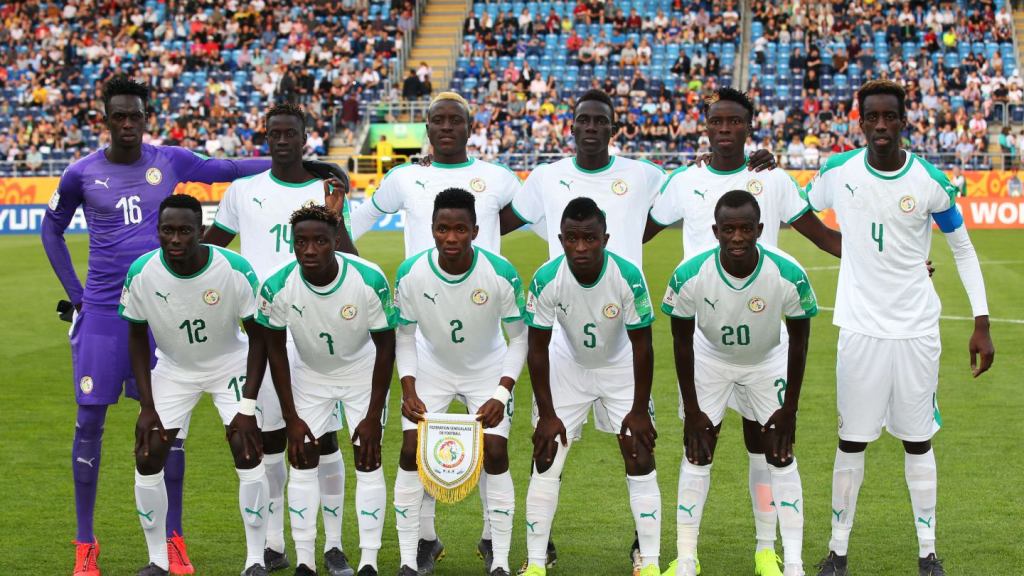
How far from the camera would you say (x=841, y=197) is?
246 inches

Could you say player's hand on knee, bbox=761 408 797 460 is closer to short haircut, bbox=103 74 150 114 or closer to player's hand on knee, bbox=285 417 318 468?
player's hand on knee, bbox=285 417 318 468

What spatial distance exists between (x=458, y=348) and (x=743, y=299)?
4.83 feet

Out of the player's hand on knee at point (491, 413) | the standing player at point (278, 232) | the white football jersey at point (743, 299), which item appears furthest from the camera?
the standing player at point (278, 232)

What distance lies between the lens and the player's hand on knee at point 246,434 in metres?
6.06

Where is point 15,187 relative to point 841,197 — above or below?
below

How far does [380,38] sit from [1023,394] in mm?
29844

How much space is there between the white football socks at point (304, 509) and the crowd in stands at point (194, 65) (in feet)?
89.6

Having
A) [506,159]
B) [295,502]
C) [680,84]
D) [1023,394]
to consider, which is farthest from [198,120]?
[295,502]

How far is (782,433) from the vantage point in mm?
6008

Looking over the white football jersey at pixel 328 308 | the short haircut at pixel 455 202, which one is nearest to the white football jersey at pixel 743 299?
the short haircut at pixel 455 202

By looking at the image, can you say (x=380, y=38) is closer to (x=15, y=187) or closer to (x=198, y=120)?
(x=198, y=120)

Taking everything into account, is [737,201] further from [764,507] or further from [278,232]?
[278,232]

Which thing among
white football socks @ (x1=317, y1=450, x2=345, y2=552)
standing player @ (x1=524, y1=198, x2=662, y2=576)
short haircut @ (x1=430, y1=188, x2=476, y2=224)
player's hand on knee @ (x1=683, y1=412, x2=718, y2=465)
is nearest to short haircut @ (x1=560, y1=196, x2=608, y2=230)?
standing player @ (x1=524, y1=198, x2=662, y2=576)

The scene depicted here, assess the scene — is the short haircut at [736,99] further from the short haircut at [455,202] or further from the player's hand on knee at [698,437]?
the player's hand on knee at [698,437]
